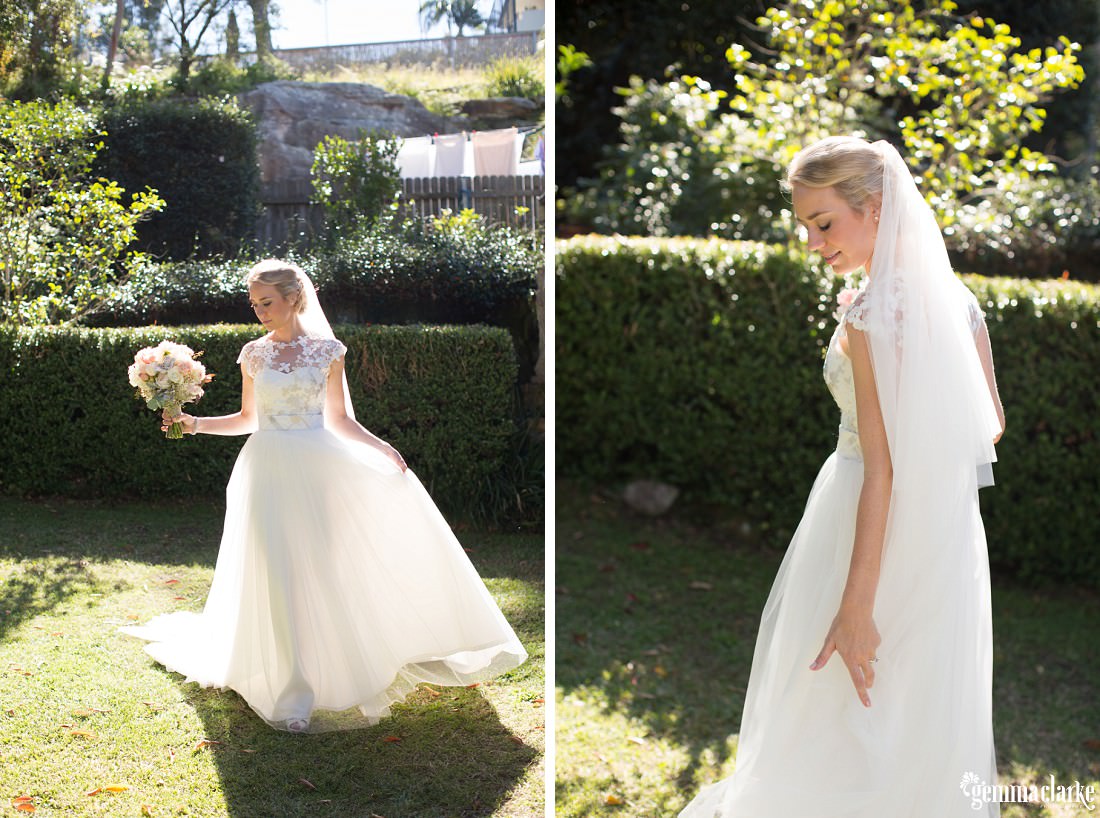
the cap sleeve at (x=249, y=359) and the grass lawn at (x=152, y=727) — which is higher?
the cap sleeve at (x=249, y=359)

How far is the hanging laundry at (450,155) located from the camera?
280 centimetres

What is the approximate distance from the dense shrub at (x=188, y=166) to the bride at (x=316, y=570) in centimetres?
16

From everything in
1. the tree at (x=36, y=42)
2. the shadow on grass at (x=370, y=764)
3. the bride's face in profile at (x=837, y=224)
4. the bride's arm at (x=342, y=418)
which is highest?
the tree at (x=36, y=42)

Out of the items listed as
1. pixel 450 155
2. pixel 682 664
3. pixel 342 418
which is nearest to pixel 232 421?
pixel 342 418

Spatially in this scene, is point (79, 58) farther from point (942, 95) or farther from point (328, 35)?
point (942, 95)

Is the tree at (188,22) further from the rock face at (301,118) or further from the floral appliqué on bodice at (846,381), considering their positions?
the floral appliqué on bodice at (846,381)

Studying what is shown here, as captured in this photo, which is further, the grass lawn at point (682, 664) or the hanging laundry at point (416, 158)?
the grass lawn at point (682, 664)

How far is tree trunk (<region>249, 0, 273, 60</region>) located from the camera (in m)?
2.66

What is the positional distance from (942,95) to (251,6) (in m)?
5.10

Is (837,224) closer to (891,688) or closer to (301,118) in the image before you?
(891,688)

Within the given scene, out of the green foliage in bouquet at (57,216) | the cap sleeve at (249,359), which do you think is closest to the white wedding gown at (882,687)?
the cap sleeve at (249,359)

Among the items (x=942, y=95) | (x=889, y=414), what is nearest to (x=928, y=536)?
(x=889, y=414)

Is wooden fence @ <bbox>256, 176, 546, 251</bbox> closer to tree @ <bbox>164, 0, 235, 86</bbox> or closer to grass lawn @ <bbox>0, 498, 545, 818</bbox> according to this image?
tree @ <bbox>164, 0, 235, 86</bbox>

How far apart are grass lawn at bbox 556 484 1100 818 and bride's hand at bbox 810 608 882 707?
1396 millimetres
